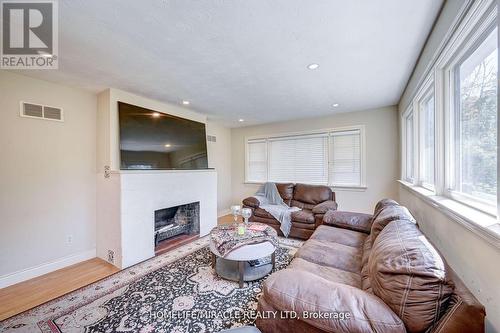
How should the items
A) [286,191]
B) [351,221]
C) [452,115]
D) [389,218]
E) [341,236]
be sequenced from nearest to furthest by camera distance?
[452,115], [389,218], [341,236], [351,221], [286,191]

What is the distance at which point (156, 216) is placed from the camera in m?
3.48

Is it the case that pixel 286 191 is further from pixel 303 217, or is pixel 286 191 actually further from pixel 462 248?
pixel 462 248

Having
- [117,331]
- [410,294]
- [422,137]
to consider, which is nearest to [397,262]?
[410,294]

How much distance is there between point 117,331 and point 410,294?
6.80 feet

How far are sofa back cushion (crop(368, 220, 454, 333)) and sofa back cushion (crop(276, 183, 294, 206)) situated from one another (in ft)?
11.3

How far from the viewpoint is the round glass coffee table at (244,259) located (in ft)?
7.39

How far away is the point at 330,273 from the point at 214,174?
3002 millimetres

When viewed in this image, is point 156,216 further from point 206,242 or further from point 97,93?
point 97,93

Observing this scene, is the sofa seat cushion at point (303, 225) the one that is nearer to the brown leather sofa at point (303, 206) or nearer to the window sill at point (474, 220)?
the brown leather sofa at point (303, 206)

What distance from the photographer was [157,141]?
3439mm

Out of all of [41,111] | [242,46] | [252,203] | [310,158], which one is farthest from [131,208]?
[310,158]

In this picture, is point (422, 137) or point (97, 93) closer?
point (422, 137)

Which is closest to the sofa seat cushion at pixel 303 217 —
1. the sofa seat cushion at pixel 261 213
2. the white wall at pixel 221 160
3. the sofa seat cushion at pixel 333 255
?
the sofa seat cushion at pixel 261 213

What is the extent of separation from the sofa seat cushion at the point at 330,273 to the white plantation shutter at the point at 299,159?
10.1ft
